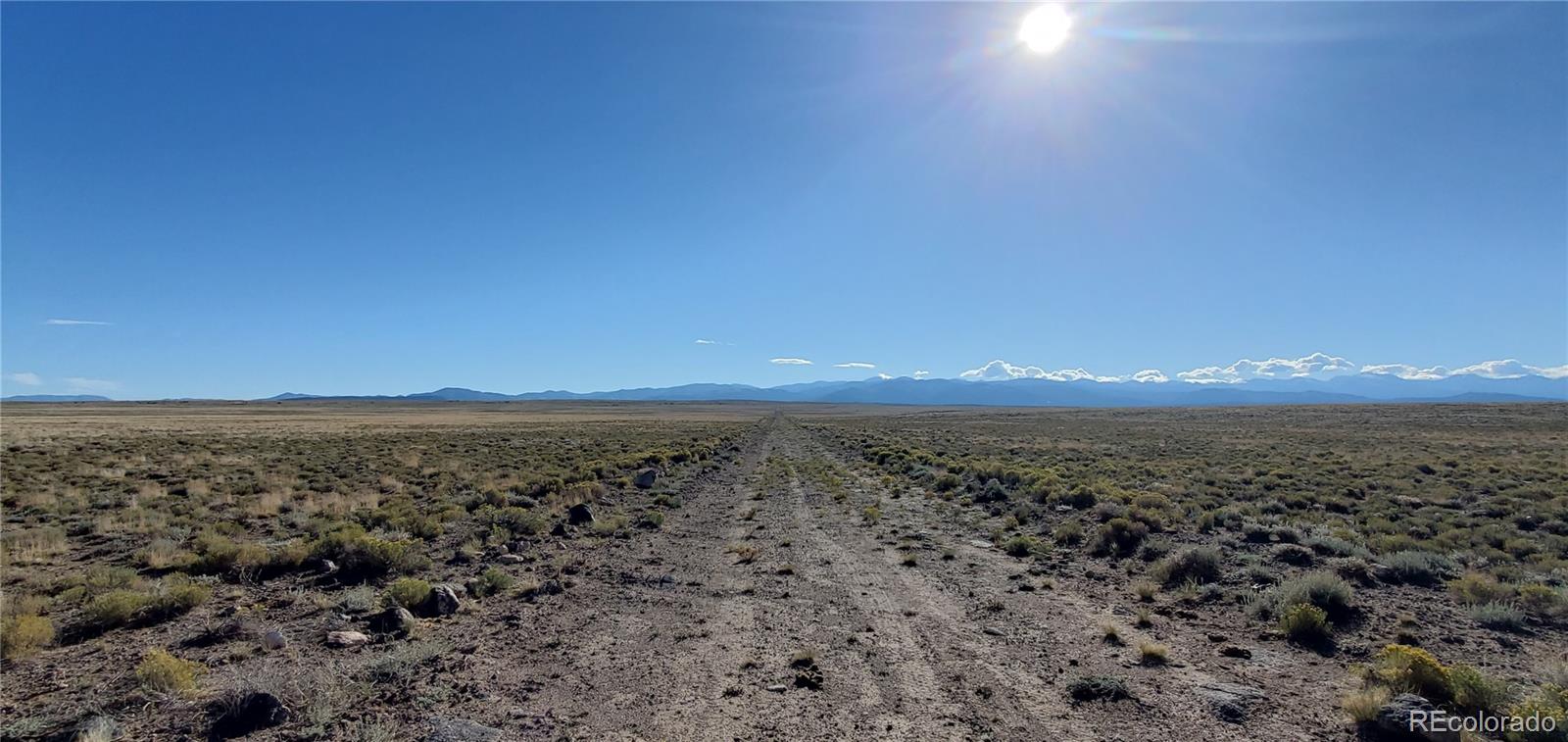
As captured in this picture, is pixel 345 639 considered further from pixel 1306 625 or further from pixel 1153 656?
pixel 1306 625

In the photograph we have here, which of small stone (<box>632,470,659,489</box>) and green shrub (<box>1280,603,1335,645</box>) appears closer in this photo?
green shrub (<box>1280,603,1335,645</box>)

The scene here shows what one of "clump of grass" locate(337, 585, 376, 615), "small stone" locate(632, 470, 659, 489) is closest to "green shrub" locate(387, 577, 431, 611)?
"clump of grass" locate(337, 585, 376, 615)

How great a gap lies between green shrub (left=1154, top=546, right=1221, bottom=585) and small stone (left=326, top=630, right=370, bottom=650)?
11538 millimetres

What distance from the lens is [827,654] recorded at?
287 inches

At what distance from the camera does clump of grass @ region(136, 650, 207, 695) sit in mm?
5715

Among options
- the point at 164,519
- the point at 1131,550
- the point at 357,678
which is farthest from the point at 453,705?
the point at 164,519

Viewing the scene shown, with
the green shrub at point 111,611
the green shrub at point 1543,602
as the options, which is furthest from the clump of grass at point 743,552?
the green shrub at point 1543,602

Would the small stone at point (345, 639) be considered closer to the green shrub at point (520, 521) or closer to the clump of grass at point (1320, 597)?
the green shrub at point (520, 521)

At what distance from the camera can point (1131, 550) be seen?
12242 millimetres

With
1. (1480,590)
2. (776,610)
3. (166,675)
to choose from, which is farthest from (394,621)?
(1480,590)

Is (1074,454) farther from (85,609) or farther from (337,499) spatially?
(85,609)

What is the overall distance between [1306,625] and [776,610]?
6.61 metres

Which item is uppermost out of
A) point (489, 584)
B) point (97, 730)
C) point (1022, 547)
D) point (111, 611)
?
point (111, 611)

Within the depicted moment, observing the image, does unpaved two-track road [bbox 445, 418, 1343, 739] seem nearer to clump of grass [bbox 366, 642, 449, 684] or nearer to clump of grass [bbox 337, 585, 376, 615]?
clump of grass [bbox 366, 642, 449, 684]
